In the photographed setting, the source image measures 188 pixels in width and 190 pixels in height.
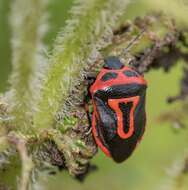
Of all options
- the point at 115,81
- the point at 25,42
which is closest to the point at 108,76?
the point at 115,81

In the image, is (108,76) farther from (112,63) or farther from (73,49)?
(73,49)

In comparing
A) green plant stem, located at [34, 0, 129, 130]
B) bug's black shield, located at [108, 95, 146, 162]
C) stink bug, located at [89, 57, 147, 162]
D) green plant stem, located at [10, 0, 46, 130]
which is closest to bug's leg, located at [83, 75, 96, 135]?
stink bug, located at [89, 57, 147, 162]

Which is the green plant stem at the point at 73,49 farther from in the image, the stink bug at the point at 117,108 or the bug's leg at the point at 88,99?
the stink bug at the point at 117,108

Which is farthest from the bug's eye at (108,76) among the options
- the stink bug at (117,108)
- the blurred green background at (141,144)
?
the blurred green background at (141,144)

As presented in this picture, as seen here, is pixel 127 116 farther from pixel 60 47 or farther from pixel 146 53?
pixel 60 47

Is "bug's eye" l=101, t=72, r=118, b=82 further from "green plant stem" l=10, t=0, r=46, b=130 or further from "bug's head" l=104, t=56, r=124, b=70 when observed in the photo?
"green plant stem" l=10, t=0, r=46, b=130

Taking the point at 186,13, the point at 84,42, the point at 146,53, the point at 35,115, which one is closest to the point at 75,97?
the point at 35,115
